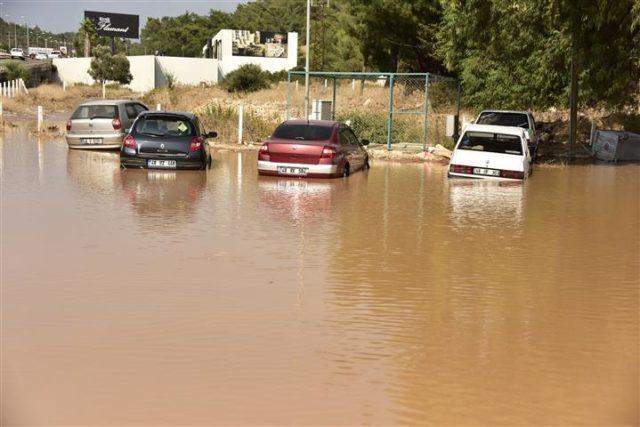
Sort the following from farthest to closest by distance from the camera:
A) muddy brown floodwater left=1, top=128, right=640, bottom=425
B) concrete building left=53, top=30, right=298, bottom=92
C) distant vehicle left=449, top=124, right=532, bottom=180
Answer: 1. concrete building left=53, top=30, right=298, bottom=92
2. distant vehicle left=449, top=124, right=532, bottom=180
3. muddy brown floodwater left=1, top=128, right=640, bottom=425

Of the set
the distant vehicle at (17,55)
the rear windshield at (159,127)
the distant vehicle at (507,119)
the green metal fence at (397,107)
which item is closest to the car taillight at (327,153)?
the rear windshield at (159,127)

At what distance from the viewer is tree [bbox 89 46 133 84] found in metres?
88.0

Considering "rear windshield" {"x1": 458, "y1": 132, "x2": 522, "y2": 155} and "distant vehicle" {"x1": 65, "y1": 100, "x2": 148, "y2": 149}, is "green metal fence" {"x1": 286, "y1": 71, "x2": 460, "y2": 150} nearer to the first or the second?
"distant vehicle" {"x1": 65, "y1": 100, "x2": 148, "y2": 149}

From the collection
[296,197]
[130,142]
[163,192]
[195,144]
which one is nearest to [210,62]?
[130,142]

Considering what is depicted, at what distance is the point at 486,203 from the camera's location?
1514 cm

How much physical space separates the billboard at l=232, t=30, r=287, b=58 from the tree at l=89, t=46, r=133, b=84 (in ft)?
48.6

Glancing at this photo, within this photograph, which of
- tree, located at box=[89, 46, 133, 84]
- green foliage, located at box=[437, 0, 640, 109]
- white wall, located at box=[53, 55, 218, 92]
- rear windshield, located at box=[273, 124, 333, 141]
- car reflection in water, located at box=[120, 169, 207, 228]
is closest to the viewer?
car reflection in water, located at box=[120, 169, 207, 228]

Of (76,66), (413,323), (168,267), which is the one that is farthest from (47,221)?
(76,66)

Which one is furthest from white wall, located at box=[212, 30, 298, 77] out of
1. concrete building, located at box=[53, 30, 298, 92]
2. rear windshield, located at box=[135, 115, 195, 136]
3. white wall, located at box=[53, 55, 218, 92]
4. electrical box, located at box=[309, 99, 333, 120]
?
rear windshield, located at box=[135, 115, 195, 136]

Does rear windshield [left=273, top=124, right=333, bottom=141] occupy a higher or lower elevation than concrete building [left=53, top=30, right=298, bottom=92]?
lower

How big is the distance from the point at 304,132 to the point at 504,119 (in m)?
9.46

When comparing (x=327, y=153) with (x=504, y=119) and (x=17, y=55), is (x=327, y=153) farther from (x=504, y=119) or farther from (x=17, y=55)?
(x=17, y=55)

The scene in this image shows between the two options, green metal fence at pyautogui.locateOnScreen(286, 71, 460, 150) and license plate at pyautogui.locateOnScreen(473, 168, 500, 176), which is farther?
green metal fence at pyautogui.locateOnScreen(286, 71, 460, 150)

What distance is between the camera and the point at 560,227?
1254cm
